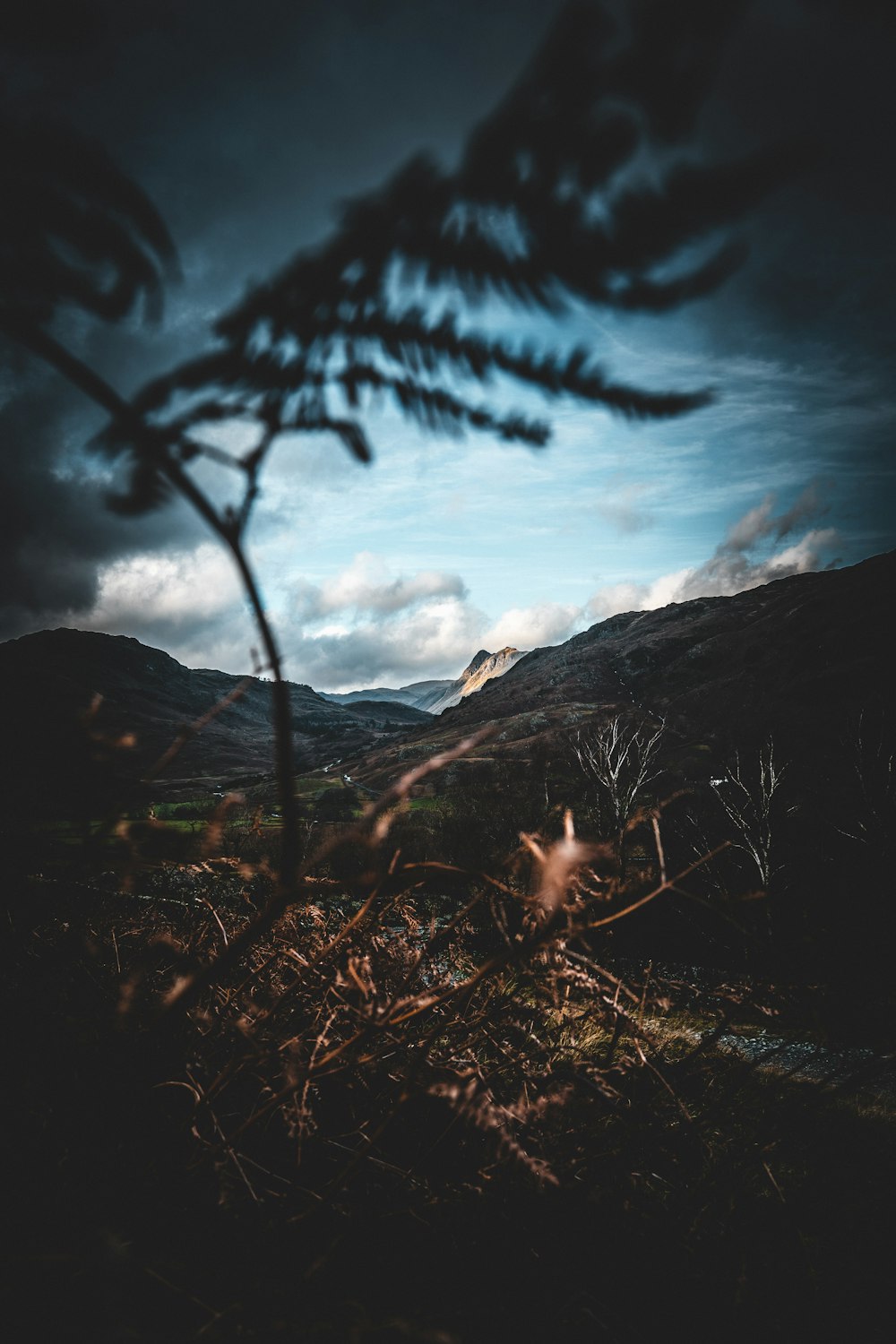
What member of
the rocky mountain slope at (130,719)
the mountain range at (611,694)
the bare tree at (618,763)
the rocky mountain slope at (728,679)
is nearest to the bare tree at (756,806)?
the bare tree at (618,763)

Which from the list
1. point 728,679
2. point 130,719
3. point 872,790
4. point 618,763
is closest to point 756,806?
point 872,790

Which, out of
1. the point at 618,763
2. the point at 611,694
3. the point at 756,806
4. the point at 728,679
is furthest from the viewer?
the point at 611,694

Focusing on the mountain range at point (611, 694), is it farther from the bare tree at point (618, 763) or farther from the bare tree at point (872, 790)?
the bare tree at point (872, 790)

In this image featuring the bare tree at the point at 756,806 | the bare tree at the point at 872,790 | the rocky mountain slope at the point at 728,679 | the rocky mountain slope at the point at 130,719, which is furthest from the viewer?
the rocky mountain slope at the point at 728,679

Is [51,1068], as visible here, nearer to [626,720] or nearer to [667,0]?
[667,0]

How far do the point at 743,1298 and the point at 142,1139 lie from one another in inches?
76.1

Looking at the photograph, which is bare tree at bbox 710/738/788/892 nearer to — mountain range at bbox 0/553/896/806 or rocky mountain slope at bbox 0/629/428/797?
mountain range at bbox 0/553/896/806

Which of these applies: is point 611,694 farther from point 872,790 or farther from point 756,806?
point 756,806

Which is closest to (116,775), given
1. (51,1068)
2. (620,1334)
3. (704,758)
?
(51,1068)

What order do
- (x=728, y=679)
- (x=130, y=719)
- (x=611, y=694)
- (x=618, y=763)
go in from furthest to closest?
1. (x=130, y=719)
2. (x=611, y=694)
3. (x=728, y=679)
4. (x=618, y=763)

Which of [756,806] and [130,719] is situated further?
[130,719]

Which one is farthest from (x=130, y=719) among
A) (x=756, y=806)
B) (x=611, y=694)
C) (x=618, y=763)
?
(x=756, y=806)

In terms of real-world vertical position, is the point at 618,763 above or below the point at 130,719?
below

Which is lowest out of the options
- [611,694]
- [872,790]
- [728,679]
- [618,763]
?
[872,790]
